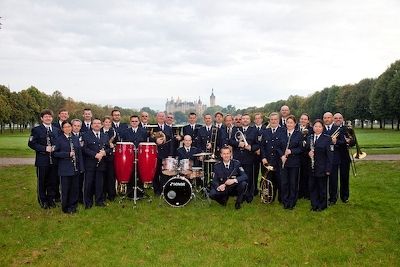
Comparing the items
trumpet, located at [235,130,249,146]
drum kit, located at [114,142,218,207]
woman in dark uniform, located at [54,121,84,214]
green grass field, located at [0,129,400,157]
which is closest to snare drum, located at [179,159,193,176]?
drum kit, located at [114,142,218,207]

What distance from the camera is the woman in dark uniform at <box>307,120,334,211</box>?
919cm

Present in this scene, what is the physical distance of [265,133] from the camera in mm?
10023

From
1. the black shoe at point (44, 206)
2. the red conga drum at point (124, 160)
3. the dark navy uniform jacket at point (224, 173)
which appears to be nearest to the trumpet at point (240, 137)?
the dark navy uniform jacket at point (224, 173)

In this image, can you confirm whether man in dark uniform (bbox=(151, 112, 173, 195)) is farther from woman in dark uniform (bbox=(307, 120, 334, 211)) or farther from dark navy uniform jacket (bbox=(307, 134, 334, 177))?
dark navy uniform jacket (bbox=(307, 134, 334, 177))

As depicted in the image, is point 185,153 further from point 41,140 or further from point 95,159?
point 41,140

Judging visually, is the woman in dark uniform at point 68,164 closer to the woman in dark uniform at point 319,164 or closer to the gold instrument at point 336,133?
the woman in dark uniform at point 319,164

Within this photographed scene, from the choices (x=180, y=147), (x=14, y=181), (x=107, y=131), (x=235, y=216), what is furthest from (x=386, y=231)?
(x=14, y=181)

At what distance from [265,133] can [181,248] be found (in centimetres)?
424

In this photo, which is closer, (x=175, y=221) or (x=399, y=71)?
(x=175, y=221)

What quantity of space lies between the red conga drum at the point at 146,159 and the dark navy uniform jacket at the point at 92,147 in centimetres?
85

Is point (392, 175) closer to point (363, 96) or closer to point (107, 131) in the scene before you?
point (107, 131)

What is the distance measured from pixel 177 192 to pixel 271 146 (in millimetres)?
2551

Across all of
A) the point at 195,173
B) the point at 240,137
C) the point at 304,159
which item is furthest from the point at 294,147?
the point at 195,173

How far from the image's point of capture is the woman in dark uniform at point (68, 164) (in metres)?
8.99
